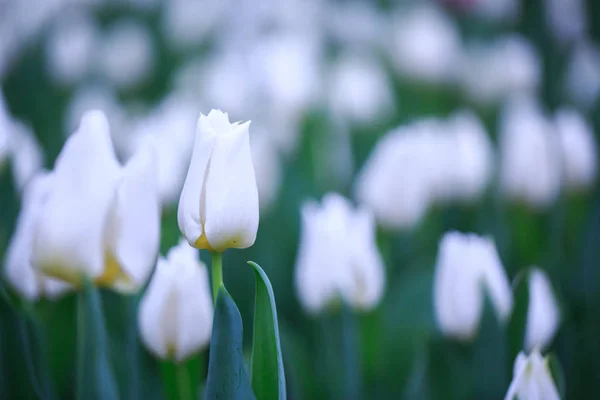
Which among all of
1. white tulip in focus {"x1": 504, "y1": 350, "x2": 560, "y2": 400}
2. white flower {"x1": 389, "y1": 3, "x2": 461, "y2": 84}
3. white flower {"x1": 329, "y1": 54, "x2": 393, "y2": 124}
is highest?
white flower {"x1": 389, "y1": 3, "x2": 461, "y2": 84}

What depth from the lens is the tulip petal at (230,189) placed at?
1.23ft

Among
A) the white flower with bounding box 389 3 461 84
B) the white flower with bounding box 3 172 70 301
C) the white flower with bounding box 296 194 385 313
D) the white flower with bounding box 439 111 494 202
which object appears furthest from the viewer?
the white flower with bounding box 389 3 461 84

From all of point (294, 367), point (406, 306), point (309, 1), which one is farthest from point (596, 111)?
point (309, 1)

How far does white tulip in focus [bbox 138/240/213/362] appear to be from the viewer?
45 cm

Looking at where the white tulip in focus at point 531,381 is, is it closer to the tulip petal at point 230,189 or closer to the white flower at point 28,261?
the tulip petal at point 230,189

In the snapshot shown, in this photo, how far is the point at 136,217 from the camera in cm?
40

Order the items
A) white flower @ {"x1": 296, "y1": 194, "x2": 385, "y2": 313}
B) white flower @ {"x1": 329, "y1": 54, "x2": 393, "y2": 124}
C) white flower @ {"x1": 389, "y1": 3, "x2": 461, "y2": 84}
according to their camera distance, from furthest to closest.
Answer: white flower @ {"x1": 389, "y1": 3, "x2": 461, "y2": 84}
white flower @ {"x1": 329, "y1": 54, "x2": 393, "y2": 124}
white flower @ {"x1": 296, "y1": 194, "x2": 385, "y2": 313}

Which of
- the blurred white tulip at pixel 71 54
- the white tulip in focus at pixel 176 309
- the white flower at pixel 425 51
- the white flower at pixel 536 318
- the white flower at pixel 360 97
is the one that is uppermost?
the blurred white tulip at pixel 71 54

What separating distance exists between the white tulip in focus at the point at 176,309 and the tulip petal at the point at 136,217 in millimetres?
41

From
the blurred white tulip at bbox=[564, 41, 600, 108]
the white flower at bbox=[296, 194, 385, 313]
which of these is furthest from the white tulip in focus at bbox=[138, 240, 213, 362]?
the blurred white tulip at bbox=[564, 41, 600, 108]

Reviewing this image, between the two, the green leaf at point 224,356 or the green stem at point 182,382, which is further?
the green stem at point 182,382

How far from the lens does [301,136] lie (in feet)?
4.15

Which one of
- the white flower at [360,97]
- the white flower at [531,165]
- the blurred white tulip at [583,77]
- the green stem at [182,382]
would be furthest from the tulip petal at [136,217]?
the blurred white tulip at [583,77]

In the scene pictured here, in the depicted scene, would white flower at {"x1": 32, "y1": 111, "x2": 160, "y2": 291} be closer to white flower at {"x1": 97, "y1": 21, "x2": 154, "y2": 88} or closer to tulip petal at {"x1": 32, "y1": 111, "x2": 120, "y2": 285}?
tulip petal at {"x1": 32, "y1": 111, "x2": 120, "y2": 285}
